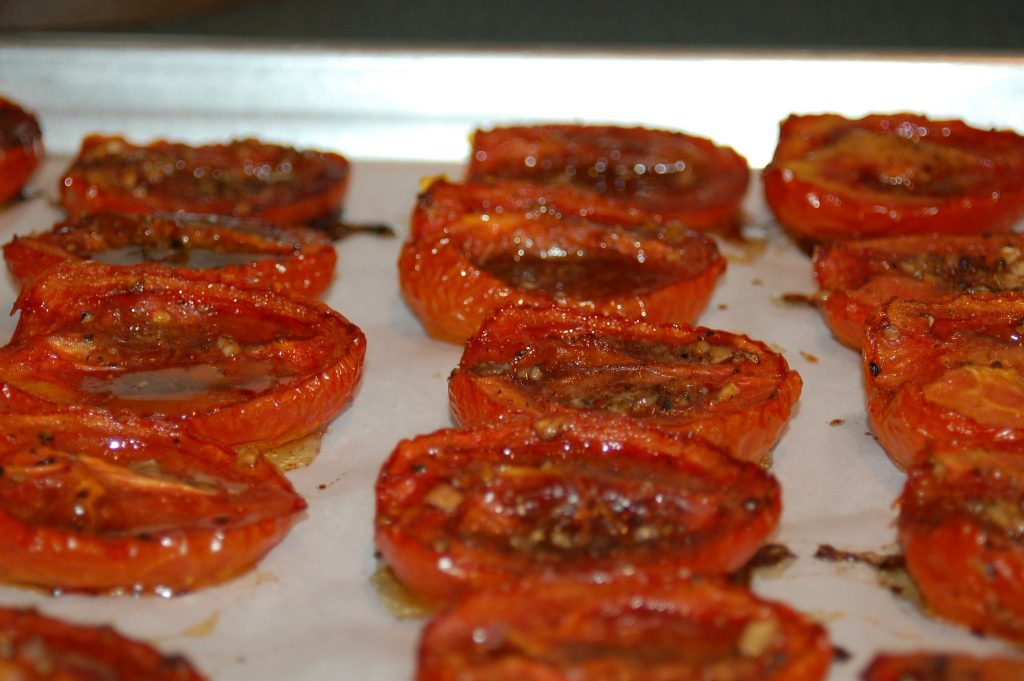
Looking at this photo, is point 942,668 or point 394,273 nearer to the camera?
point 942,668

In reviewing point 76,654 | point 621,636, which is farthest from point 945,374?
point 76,654

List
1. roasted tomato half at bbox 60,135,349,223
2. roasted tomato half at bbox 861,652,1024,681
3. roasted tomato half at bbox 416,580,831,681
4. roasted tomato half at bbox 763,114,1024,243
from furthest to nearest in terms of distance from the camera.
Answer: roasted tomato half at bbox 60,135,349,223 < roasted tomato half at bbox 763,114,1024,243 < roasted tomato half at bbox 861,652,1024,681 < roasted tomato half at bbox 416,580,831,681

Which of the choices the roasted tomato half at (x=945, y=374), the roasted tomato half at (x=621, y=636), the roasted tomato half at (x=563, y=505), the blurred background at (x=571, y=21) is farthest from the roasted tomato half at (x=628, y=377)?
the blurred background at (x=571, y=21)

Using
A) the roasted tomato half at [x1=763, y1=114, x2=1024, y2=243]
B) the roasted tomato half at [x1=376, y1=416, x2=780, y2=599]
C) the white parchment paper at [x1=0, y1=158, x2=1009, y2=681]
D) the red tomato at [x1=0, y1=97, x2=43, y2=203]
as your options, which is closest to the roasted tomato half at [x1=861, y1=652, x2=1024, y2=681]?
the white parchment paper at [x1=0, y1=158, x2=1009, y2=681]

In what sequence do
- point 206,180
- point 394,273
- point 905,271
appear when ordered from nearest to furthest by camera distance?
point 905,271 → point 394,273 → point 206,180

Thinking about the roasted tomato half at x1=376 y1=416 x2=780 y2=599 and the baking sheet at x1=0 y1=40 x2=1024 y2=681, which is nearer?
the roasted tomato half at x1=376 y1=416 x2=780 y2=599

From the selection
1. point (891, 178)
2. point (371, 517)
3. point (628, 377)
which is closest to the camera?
point (371, 517)

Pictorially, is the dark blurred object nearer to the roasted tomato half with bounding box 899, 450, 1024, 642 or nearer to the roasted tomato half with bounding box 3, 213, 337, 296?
the roasted tomato half with bounding box 3, 213, 337, 296

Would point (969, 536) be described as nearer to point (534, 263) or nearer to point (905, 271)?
point (905, 271)
